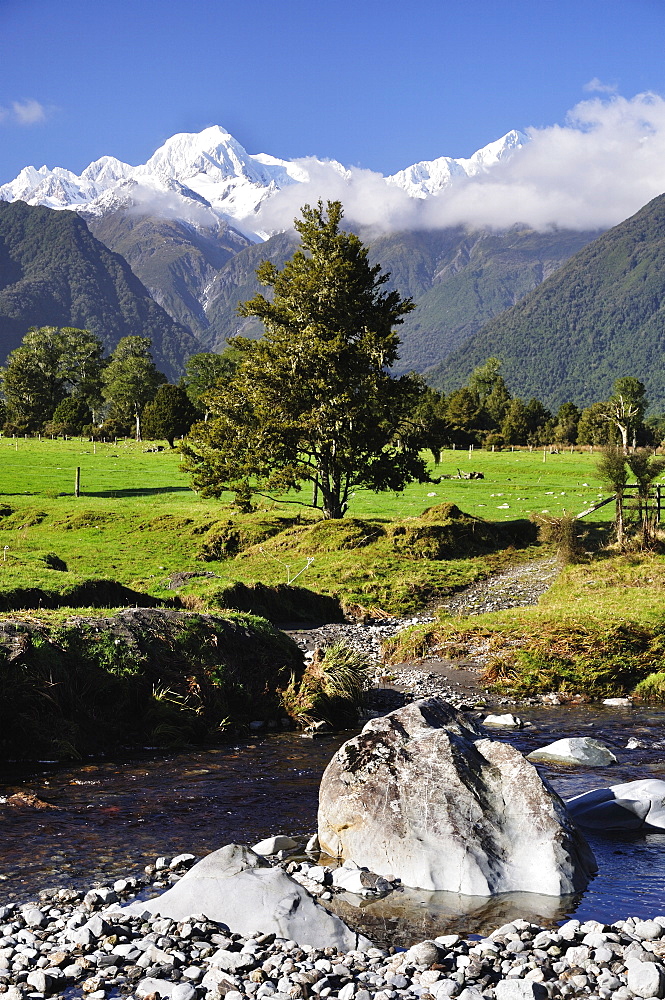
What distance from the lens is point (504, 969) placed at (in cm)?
735

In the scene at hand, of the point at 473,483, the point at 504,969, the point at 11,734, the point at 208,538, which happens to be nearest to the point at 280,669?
the point at 11,734

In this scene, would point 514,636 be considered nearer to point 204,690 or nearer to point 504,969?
point 204,690

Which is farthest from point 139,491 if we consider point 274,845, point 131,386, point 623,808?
point 131,386

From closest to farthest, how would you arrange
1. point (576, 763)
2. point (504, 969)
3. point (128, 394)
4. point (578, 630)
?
point (504, 969)
point (576, 763)
point (578, 630)
point (128, 394)

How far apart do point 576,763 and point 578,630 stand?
7.61 meters

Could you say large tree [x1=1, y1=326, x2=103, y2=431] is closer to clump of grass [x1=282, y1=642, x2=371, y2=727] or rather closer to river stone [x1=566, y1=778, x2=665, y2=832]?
clump of grass [x1=282, y1=642, x2=371, y2=727]

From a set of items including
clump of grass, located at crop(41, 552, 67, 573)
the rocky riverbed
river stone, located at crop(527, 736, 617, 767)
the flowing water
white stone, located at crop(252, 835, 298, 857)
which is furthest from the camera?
clump of grass, located at crop(41, 552, 67, 573)

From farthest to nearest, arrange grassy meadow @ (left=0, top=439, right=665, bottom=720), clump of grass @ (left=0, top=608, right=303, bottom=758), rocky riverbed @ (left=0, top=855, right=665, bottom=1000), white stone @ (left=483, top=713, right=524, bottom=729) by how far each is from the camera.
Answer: grassy meadow @ (left=0, top=439, right=665, bottom=720) < white stone @ (left=483, top=713, right=524, bottom=729) < clump of grass @ (left=0, top=608, right=303, bottom=758) < rocky riverbed @ (left=0, top=855, right=665, bottom=1000)

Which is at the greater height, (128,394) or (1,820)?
(128,394)

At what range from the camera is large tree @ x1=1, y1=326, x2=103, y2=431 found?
152 m

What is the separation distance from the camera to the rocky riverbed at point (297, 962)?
275 inches

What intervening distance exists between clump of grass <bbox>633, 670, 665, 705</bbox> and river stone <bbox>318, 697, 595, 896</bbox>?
938 cm

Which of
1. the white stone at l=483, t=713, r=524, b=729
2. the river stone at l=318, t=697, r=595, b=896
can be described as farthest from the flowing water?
the white stone at l=483, t=713, r=524, b=729

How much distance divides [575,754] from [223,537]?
1132 inches
